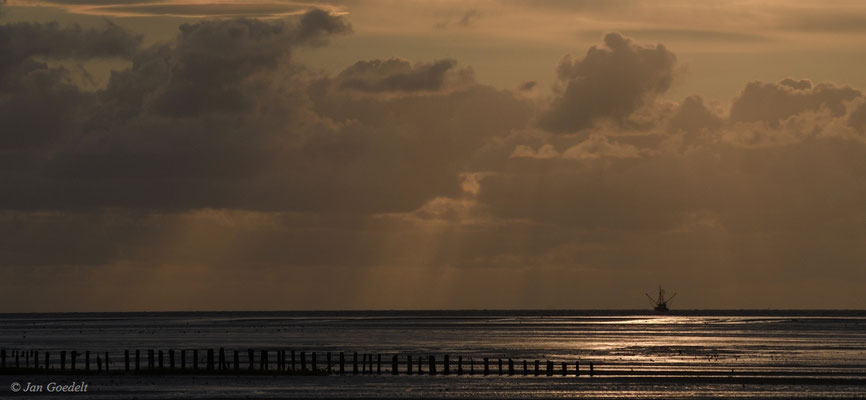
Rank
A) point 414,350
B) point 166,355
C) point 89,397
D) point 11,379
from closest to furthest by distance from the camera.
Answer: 1. point 89,397
2. point 11,379
3. point 166,355
4. point 414,350

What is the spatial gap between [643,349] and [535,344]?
14.3 m

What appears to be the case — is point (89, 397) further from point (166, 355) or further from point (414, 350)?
point (414, 350)

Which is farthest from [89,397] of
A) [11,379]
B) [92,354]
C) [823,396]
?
[92,354]

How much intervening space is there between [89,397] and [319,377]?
15728 millimetres

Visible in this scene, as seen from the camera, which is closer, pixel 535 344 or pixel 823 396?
pixel 823 396

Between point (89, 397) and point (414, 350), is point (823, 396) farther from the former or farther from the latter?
point (414, 350)

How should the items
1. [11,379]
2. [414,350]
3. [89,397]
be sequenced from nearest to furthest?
[89,397], [11,379], [414,350]

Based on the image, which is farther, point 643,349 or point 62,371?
point 643,349

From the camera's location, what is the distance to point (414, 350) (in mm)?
107438

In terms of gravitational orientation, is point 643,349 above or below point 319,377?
above

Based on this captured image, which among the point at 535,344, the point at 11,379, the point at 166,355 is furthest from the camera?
the point at 535,344

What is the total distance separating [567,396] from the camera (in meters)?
61.4

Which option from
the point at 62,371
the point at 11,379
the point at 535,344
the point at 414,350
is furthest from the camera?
the point at 535,344

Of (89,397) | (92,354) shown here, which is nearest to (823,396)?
(89,397)
